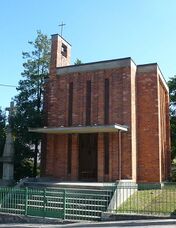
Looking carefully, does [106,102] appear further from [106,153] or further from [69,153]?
[69,153]

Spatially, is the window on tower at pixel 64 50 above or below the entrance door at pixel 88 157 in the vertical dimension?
above

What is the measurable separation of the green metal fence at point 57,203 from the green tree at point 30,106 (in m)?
6.87

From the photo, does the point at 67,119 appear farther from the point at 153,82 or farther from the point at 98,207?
the point at 98,207

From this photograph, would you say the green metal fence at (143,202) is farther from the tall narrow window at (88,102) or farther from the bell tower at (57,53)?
the bell tower at (57,53)

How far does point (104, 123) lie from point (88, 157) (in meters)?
2.21

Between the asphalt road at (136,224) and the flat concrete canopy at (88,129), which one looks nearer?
the asphalt road at (136,224)

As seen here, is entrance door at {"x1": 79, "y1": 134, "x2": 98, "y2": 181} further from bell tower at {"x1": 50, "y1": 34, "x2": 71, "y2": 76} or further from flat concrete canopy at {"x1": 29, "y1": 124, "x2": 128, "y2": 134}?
bell tower at {"x1": 50, "y1": 34, "x2": 71, "y2": 76}

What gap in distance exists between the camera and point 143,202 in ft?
46.4

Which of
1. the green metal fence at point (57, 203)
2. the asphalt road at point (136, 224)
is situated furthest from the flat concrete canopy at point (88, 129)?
the asphalt road at point (136, 224)

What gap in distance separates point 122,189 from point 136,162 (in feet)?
16.2

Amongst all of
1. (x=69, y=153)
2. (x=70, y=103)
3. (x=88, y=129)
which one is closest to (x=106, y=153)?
(x=88, y=129)

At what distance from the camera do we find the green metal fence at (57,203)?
13398mm

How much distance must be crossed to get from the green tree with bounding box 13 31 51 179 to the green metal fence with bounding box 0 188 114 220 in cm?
687

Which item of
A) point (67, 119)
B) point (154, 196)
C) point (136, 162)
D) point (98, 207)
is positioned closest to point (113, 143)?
point (136, 162)
